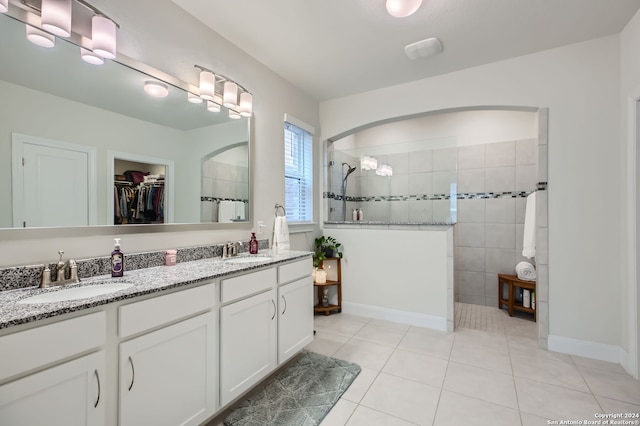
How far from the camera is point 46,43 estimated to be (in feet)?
4.66

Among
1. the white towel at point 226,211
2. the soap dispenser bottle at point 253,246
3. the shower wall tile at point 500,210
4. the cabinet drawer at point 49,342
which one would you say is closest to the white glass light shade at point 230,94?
the white towel at point 226,211

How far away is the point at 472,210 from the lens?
3.88 metres

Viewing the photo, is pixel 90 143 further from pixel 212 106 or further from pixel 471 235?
pixel 471 235

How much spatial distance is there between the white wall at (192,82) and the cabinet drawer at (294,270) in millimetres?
590

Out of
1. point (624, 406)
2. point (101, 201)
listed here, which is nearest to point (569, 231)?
point (624, 406)

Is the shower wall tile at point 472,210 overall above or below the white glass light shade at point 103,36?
below

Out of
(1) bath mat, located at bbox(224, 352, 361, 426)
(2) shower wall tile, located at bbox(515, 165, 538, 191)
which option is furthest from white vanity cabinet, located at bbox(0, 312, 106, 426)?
(2) shower wall tile, located at bbox(515, 165, 538, 191)

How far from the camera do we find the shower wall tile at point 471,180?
3.82 m

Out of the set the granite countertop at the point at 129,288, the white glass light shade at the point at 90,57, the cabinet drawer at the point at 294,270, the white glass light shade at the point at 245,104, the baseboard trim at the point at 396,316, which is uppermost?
the white glass light shade at the point at 245,104

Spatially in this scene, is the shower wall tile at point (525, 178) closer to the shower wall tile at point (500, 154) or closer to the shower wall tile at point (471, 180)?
the shower wall tile at point (500, 154)

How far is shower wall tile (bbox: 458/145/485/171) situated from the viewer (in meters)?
3.84

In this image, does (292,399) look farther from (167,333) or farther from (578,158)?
(578,158)

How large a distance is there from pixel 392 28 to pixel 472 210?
2.63 m

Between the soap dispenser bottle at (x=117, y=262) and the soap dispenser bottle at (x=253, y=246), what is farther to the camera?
the soap dispenser bottle at (x=253, y=246)
